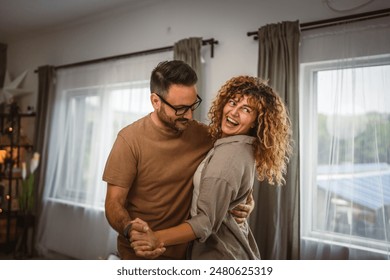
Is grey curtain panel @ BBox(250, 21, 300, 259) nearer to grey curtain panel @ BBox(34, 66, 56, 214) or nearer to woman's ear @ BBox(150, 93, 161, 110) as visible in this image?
woman's ear @ BBox(150, 93, 161, 110)

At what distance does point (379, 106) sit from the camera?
102 cm

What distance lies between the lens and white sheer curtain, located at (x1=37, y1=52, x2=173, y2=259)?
3.40 ft

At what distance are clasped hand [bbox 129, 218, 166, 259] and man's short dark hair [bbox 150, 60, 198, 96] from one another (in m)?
0.34

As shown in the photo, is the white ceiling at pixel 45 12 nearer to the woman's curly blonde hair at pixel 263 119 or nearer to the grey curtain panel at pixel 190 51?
the grey curtain panel at pixel 190 51

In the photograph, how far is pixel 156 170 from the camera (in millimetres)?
Result: 792

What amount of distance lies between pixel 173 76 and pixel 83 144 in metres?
0.53

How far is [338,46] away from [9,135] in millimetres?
1129

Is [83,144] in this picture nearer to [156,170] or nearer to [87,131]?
[87,131]

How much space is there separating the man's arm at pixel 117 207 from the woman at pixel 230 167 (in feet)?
0.23

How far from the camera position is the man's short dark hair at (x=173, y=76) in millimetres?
747

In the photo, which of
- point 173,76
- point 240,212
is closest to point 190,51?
point 173,76

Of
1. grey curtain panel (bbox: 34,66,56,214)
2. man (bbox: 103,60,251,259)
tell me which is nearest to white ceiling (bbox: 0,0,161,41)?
grey curtain panel (bbox: 34,66,56,214)
